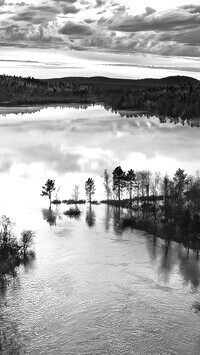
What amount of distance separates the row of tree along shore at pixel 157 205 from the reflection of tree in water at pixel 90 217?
3.99 ft

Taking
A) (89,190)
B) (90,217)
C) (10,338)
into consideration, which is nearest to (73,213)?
(90,217)

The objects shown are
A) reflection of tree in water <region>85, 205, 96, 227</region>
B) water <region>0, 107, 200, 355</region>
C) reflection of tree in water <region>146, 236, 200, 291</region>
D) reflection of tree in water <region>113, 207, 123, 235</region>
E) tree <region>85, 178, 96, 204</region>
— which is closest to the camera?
water <region>0, 107, 200, 355</region>

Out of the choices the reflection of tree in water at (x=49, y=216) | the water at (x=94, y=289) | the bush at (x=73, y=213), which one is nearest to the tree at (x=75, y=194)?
the water at (x=94, y=289)

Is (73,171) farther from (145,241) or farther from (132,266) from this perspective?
(132,266)

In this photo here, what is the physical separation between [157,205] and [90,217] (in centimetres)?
816

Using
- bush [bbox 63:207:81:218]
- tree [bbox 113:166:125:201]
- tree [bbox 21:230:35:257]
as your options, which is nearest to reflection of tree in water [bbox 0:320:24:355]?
tree [bbox 21:230:35:257]

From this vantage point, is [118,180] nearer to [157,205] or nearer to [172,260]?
[157,205]

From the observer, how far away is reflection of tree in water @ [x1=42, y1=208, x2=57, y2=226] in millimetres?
57213

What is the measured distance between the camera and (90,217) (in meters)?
58.4

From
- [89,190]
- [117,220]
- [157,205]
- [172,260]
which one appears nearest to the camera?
[172,260]

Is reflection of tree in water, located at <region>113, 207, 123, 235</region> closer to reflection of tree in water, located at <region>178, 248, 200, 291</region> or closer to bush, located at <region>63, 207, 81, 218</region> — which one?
bush, located at <region>63, 207, 81, 218</region>

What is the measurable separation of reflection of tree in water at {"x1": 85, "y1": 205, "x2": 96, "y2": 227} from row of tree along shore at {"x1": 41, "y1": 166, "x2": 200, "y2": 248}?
1216 millimetres

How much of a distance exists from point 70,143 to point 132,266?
3022 inches

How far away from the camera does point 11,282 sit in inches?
1622
